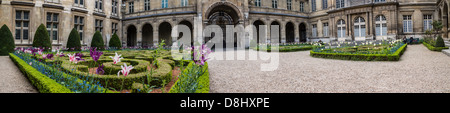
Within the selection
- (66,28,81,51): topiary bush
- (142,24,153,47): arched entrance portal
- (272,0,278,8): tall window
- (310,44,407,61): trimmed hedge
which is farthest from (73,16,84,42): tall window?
(272,0,278,8): tall window

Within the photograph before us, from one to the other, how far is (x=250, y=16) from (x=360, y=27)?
14.6 meters

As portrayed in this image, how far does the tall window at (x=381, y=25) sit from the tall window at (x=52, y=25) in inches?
1393

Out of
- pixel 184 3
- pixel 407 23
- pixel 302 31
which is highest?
pixel 184 3

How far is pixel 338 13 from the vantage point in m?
27.5

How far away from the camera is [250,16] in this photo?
84.2 feet

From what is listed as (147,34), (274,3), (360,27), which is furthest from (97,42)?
(360,27)

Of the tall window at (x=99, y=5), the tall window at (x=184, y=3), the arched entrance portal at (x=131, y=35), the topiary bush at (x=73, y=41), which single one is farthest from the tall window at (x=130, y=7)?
the topiary bush at (x=73, y=41)

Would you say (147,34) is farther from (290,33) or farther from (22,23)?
(290,33)

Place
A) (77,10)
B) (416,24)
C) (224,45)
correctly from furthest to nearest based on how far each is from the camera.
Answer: (224,45), (416,24), (77,10)

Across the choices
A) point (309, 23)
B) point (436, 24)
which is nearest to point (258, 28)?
point (309, 23)

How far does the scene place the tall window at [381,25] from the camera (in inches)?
984
